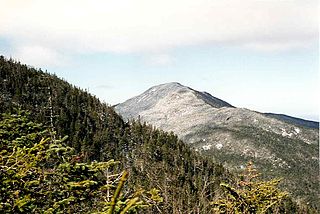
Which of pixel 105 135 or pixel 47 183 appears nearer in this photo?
pixel 47 183

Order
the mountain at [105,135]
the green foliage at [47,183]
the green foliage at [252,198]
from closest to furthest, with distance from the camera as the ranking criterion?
the green foliage at [47,183]
the green foliage at [252,198]
the mountain at [105,135]

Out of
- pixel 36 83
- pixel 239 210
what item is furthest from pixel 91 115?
pixel 239 210

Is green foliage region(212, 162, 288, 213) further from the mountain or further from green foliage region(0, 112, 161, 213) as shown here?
the mountain

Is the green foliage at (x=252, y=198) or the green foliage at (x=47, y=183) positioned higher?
the green foliage at (x=47, y=183)

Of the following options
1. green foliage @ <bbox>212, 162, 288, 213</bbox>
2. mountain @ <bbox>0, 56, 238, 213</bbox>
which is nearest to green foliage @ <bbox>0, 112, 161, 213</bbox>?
green foliage @ <bbox>212, 162, 288, 213</bbox>

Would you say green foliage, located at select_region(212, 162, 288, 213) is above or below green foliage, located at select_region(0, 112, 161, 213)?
below

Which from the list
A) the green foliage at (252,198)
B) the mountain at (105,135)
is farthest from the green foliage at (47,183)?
the mountain at (105,135)

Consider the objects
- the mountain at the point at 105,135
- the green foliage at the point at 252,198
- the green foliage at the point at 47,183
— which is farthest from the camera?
the mountain at the point at 105,135

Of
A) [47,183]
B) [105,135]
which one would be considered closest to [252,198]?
[47,183]

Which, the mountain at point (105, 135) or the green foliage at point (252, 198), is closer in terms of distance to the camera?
the green foliage at point (252, 198)

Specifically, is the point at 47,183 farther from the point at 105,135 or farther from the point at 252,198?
the point at 105,135

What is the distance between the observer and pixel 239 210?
1582 cm

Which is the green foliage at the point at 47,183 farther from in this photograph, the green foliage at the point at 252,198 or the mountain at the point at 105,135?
the mountain at the point at 105,135

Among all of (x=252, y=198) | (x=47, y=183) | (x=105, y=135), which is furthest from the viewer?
(x=105, y=135)
